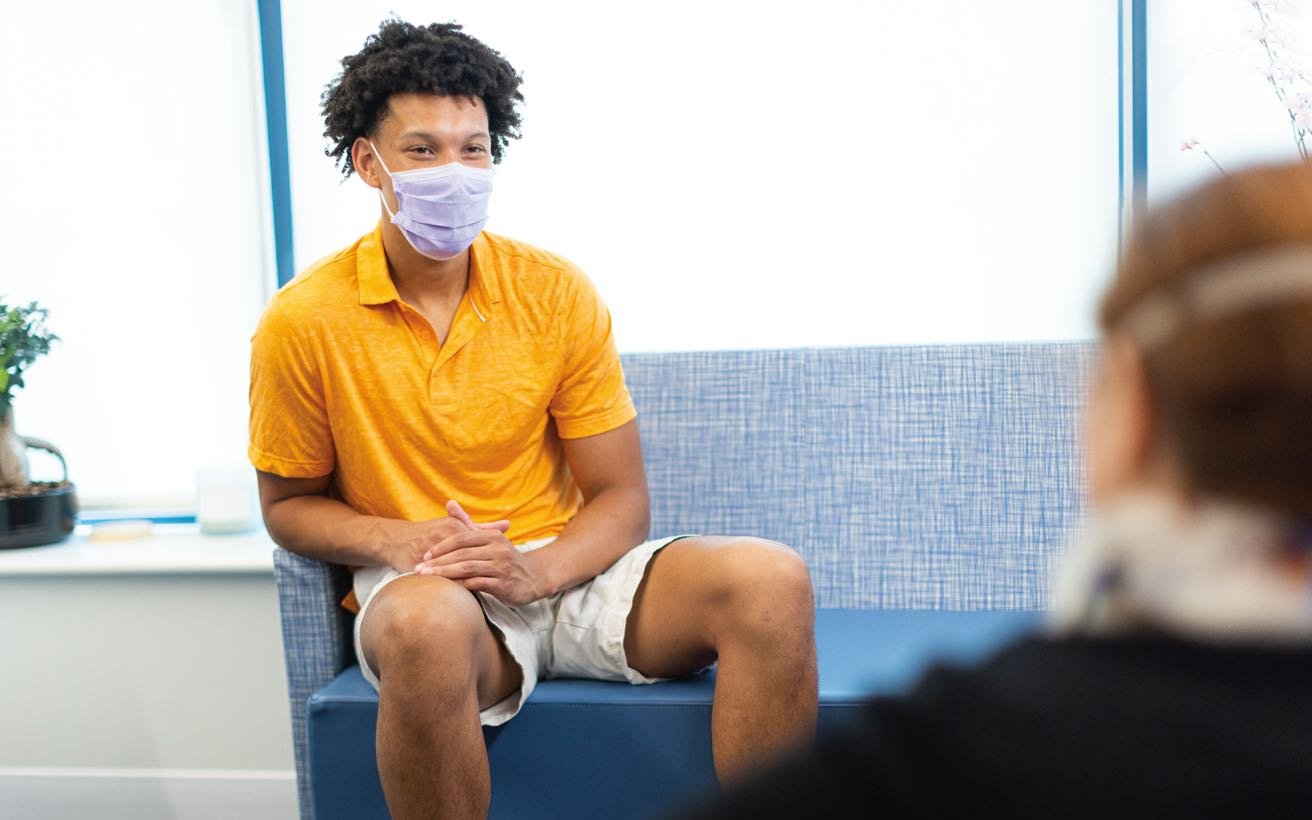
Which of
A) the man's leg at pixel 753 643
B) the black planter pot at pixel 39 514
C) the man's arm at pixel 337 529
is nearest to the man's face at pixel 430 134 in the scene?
the man's arm at pixel 337 529

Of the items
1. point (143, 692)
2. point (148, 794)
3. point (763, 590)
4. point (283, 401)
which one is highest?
point (283, 401)

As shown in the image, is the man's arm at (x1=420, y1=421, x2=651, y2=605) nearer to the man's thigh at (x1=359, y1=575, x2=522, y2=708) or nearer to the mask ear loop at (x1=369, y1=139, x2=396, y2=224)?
the man's thigh at (x1=359, y1=575, x2=522, y2=708)

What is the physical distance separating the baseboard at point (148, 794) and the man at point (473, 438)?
2.50 ft

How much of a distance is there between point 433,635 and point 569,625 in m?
0.33

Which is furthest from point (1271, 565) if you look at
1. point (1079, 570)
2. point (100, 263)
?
point (100, 263)

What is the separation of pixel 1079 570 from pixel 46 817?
2403 millimetres

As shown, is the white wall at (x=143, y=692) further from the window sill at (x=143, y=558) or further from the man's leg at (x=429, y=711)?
the man's leg at (x=429, y=711)

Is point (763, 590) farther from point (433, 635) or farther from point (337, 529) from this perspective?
point (337, 529)

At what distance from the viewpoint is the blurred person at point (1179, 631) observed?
18.5 inches

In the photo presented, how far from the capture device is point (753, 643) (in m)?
1.58

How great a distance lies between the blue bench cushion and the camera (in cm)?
168

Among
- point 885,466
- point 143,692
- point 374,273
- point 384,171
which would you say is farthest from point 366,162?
point 143,692

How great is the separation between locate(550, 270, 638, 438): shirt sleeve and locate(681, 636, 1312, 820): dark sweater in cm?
145

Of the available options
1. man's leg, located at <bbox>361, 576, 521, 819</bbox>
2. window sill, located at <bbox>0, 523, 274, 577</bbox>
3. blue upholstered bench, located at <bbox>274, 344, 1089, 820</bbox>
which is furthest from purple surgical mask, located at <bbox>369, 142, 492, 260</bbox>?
window sill, located at <bbox>0, 523, 274, 577</bbox>
